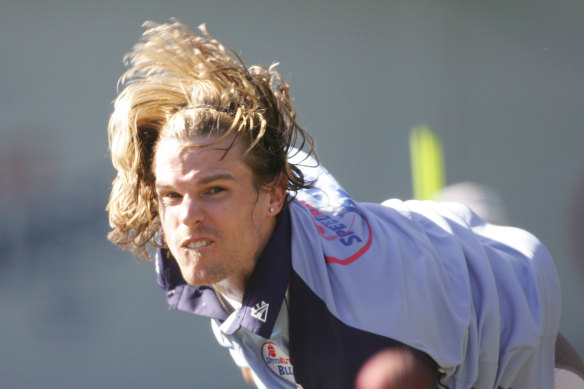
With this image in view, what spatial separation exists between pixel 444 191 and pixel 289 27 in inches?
32.8

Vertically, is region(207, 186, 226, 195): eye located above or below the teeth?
above

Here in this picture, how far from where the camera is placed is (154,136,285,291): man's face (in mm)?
1716

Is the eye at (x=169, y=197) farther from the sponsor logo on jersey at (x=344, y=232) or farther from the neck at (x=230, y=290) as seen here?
the sponsor logo on jersey at (x=344, y=232)

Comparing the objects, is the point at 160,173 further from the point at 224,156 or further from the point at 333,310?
the point at 333,310

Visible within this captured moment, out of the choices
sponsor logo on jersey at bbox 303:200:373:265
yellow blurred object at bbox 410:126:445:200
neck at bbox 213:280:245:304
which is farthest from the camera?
yellow blurred object at bbox 410:126:445:200

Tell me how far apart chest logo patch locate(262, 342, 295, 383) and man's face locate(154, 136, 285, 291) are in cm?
23

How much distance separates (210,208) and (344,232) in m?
0.34

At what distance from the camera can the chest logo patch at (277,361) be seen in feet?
6.13

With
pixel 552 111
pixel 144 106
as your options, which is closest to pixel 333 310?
pixel 144 106

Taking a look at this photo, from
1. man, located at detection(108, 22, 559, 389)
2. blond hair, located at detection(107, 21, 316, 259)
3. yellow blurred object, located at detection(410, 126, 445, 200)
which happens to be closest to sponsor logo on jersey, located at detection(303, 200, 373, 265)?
Answer: man, located at detection(108, 22, 559, 389)

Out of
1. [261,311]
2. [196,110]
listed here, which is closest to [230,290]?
[261,311]

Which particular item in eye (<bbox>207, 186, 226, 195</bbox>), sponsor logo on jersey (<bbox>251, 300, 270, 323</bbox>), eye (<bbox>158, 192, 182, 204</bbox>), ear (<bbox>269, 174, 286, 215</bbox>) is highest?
eye (<bbox>207, 186, 226, 195</bbox>)

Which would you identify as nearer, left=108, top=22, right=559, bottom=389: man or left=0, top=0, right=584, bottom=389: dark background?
left=108, top=22, right=559, bottom=389: man

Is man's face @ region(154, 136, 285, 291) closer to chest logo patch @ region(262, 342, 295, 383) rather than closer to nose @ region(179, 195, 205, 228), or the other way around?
nose @ region(179, 195, 205, 228)
